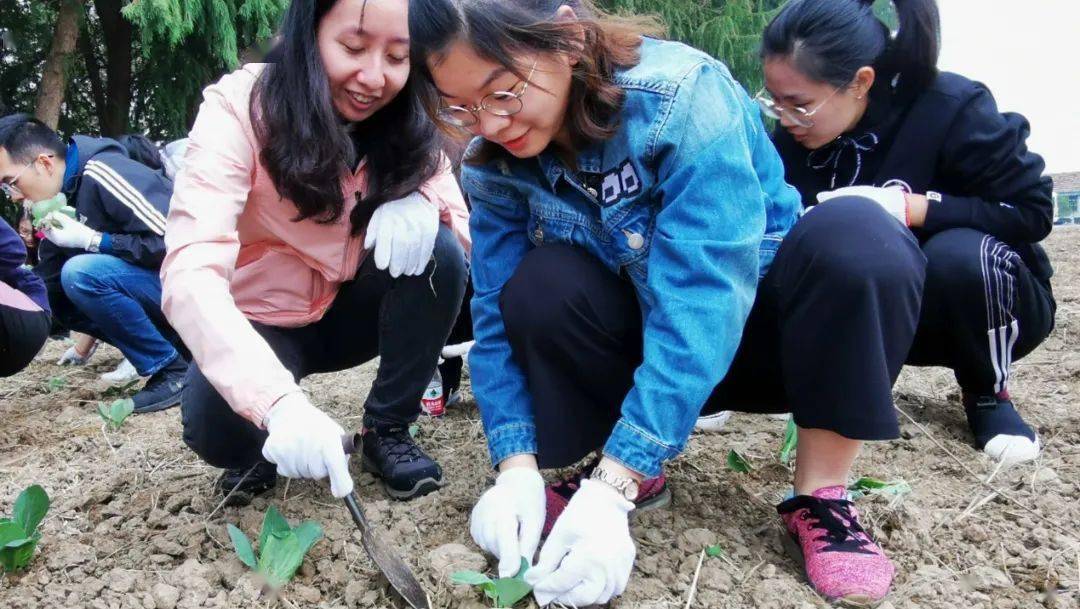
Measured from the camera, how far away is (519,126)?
3.87ft

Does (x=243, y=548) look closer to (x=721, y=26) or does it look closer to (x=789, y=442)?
(x=789, y=442)

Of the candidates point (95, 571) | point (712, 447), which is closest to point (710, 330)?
point (712, 447)

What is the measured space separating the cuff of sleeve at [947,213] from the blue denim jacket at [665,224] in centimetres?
49

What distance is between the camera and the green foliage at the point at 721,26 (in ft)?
18.3

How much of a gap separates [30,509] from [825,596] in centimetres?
119

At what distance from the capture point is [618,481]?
1.13 meters

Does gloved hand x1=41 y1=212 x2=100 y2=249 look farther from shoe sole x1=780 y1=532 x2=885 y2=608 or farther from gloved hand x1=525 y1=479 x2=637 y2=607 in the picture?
shoe sole x1=780 y1=532 x2=885 y2=608

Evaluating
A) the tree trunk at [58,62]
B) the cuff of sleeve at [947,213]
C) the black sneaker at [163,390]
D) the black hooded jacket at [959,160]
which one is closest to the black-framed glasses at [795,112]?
the black hooded jacket at [959,160]

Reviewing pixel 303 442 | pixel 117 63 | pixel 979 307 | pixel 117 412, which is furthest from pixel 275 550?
pixel 117 63

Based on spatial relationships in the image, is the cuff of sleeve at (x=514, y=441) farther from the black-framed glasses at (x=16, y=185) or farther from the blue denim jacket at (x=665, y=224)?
the black-framed glasses at (x=16, y=185)

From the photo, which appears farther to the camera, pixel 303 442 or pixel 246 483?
pixel 246 483

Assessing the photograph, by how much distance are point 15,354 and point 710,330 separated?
82.0 inches

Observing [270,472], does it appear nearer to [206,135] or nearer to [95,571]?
[95,571]

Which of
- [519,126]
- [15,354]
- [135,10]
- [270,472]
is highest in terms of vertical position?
[519,126]
